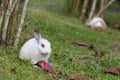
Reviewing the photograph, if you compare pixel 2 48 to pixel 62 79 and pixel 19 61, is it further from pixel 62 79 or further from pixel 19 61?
pixel 62 79

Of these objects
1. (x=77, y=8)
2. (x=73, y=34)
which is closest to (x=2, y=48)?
(x=73, y=34)

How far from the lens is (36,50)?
7.23m

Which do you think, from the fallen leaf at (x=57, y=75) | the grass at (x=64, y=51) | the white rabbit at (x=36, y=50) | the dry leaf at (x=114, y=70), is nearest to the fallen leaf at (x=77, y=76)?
the fallen leaf at (x=57, y=75)

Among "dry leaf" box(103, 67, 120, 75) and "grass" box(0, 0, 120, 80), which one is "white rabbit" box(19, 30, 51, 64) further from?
"dry leaf" box(103, 67, 120, 75)

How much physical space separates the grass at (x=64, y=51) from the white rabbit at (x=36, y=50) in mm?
123

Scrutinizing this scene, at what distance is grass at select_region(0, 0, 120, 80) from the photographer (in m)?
6.95

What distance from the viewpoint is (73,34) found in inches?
472

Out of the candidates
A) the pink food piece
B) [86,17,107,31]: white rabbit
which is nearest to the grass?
the pink food piece

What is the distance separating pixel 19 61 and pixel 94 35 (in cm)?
550

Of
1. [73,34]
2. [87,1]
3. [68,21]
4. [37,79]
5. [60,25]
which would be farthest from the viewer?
[87,1]

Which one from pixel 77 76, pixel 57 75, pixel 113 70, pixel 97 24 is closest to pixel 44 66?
Result: pixel 57 75

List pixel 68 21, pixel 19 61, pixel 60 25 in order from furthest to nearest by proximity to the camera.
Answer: pixel 68 21, pixel 60 25, pixel 19 61

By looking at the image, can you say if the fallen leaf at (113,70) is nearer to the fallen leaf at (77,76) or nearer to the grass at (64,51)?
the grass at (64,51)

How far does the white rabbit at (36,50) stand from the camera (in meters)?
7.16
